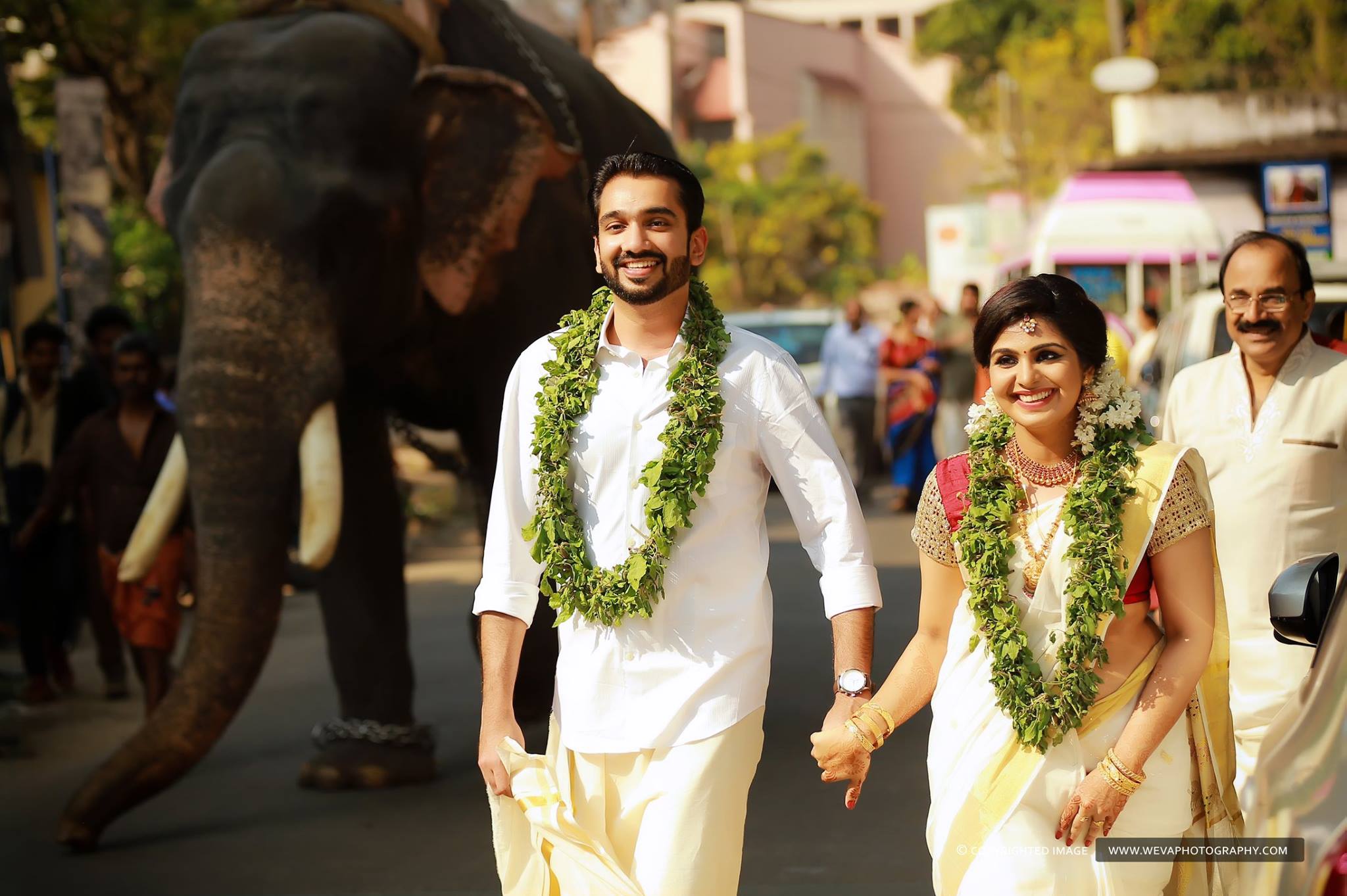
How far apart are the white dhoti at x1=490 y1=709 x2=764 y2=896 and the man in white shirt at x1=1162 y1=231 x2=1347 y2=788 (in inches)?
77.2

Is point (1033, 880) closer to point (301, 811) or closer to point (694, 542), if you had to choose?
point (694, 542)

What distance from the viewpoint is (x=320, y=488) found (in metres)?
6.85

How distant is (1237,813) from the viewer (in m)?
3.82

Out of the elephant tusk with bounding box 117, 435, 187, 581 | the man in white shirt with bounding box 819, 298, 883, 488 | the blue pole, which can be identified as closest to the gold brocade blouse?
the elephant tusk with bounding box 117, 435, 187, 581

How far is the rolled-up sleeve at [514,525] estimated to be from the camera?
423cm

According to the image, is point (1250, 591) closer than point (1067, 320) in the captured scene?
No

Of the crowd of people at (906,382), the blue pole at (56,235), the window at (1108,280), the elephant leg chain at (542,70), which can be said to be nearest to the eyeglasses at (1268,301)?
the elephant leg chain at (542,70)

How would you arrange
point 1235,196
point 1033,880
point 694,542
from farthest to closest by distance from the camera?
point 1235,196 < point 694,542 < point 1033,880

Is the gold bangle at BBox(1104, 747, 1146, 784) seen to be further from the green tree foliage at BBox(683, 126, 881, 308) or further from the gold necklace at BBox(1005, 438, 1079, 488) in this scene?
the green tree foliage at BBox(683, 126, 881, 308)

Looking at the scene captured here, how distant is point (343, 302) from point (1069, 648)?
159 inches

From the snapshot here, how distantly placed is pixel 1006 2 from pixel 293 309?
Result: 57.5 m

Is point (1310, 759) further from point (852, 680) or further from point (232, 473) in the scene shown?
point (232, 473)

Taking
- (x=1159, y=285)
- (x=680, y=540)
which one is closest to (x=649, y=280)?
(x=680, y=540)

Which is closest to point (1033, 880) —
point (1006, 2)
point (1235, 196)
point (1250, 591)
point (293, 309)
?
point (1250, 591)
